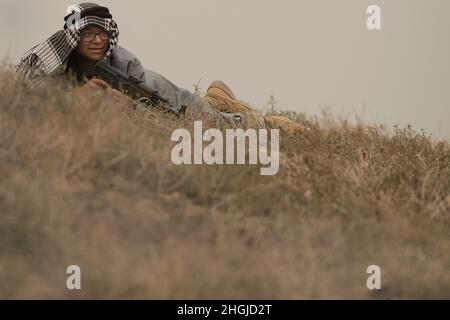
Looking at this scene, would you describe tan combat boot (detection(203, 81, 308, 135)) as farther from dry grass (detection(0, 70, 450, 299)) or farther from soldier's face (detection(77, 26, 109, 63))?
dry grass (detection(0, 70, 450, 299))

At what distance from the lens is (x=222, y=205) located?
4.40 metres

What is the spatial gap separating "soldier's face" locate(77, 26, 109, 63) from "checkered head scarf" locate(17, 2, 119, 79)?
0.06 metres

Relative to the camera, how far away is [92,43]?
735 cm

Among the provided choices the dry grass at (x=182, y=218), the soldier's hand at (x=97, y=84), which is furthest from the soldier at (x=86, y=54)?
the dry grass at (x=182, y=218)

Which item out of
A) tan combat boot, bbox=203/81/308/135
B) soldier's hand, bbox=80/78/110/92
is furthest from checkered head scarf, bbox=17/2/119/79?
tan combat boot, bbox=203/81/308/135

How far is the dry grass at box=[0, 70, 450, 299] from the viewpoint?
11.6ft

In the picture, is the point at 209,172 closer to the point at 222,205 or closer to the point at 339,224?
the point at 222,205

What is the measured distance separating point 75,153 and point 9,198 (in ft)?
2.26

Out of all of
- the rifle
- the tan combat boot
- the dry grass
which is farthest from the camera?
the tan combat boot

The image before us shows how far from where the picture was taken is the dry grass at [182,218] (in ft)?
11.6

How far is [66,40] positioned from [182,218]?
3.73 m

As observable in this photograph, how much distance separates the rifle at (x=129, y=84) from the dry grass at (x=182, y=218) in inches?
57.4

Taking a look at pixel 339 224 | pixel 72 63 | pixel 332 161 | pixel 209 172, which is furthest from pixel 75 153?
pixel 72 63

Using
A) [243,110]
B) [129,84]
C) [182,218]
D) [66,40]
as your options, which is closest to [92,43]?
[66,40]
